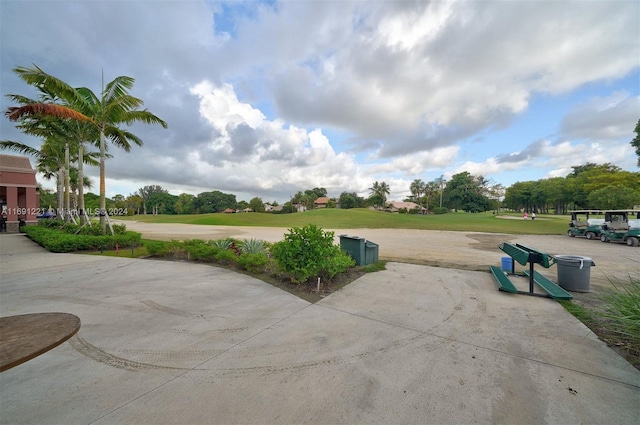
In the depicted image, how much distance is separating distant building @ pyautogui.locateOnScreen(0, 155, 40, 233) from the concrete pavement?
25.6m

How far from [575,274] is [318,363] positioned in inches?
243

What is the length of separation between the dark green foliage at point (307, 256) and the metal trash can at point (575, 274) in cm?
492

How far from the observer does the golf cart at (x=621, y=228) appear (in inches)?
521

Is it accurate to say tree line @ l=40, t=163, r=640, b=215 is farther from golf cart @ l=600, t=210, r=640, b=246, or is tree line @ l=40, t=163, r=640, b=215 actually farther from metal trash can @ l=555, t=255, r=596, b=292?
metal trash can @ l=555, t=255, r=596, b=292

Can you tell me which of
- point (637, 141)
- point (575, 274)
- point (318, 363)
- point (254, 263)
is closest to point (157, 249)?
point (254, 263)

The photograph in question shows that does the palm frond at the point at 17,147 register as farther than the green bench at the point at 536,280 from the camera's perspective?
Yes

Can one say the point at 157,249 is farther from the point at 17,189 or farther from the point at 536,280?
the point at 17,189

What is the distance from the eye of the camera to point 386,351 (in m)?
3.08

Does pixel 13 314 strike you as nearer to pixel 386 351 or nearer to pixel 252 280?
pixel 252 280

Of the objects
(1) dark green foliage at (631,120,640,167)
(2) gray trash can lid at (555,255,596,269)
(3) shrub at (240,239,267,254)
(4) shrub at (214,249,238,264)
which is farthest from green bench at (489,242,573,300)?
(1) dark green foliage at (631,120,640,167)

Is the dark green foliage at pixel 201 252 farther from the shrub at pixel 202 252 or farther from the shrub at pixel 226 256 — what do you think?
the shrub at pixel 226 256

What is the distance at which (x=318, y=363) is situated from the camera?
282 centimetres

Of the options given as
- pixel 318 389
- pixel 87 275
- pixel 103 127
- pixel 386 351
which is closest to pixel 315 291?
pixel 386 351

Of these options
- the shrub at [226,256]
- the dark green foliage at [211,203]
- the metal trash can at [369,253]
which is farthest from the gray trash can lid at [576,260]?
the dark green foliage at [211,203]
